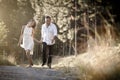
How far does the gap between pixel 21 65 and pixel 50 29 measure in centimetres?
45

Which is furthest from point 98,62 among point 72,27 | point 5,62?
point 5,62

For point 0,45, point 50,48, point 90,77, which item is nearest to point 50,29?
point 50,48

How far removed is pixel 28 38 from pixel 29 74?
0.53 m

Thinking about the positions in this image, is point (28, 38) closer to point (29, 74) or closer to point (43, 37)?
point (43, 37)

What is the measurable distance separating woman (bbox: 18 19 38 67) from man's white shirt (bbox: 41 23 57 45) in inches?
3.9

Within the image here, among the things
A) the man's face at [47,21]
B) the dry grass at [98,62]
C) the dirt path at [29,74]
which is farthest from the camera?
the man's face at [47,21]

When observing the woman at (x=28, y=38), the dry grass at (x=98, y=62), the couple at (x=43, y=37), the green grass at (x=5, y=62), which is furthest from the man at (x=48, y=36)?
the green grass at (x=5, y=62)

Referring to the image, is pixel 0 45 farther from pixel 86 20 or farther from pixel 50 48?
pixel 86 20

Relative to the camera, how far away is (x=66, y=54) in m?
4.79

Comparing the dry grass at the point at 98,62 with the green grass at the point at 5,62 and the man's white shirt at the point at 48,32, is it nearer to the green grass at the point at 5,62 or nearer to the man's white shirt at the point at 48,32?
the man's white shirt at the point at 48,32

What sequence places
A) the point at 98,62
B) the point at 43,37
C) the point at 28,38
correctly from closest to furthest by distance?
the point at 98,62
the point at 43,37
the point at 28,38

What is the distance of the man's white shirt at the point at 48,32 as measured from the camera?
13.8 ft

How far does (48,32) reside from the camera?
4.27 m

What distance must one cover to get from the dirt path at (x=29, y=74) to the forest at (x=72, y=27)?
11 cm
